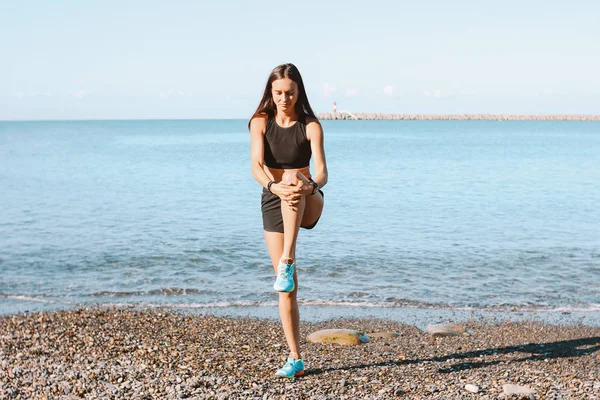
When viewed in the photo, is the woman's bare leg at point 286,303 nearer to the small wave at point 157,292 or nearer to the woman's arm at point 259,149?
the woman's arm at point 259,149

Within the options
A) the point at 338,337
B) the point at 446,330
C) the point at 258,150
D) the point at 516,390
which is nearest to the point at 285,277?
the point at 258,150

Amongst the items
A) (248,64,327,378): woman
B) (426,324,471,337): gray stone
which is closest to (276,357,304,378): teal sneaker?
(248,64,327,378): woman

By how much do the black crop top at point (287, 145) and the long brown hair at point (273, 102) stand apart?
0.11 metres

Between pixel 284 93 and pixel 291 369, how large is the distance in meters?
2.80

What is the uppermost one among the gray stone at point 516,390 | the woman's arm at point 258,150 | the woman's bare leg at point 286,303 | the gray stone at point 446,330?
the woman's arm at point 258,150

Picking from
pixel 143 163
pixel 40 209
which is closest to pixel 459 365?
pixel 40 209

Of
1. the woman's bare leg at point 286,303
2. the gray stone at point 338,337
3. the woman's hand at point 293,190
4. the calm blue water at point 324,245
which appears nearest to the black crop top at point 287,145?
the woman's hand at point 293,190

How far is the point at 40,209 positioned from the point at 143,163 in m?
29.4

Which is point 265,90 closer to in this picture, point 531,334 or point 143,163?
point 531,334

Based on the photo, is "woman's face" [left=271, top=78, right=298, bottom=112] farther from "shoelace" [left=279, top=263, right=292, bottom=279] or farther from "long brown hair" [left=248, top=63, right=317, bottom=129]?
"shoelace" [left=279, top=263, right=292, bottom=279]

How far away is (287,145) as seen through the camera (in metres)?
6.17

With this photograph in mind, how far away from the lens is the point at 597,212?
24641 mm

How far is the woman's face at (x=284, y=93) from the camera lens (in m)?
6.04

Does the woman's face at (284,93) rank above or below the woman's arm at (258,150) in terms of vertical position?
above
